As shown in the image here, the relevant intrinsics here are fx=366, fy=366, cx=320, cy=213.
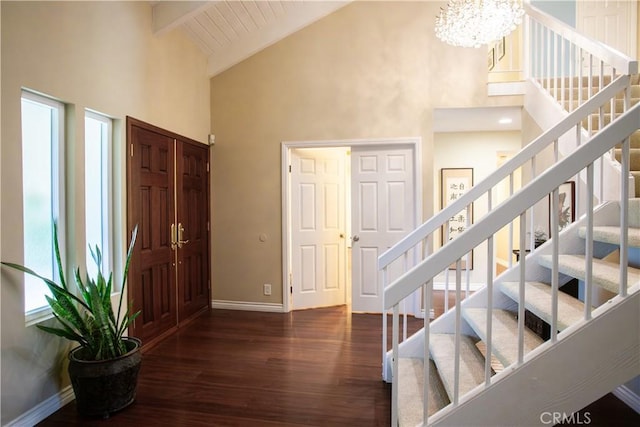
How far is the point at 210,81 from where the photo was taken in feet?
14.8

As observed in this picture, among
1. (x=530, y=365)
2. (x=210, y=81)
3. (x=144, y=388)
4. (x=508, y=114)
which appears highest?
(x=210, y=81)

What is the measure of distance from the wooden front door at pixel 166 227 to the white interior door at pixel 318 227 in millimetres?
1112

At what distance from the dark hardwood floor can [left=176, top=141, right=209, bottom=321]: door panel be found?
34cm

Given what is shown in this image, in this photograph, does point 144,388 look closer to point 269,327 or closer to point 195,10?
point 269,327

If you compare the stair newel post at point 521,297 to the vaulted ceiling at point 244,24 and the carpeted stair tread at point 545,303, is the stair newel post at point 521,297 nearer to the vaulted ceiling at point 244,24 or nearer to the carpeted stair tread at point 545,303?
the carpeted stair tread at point 545,303

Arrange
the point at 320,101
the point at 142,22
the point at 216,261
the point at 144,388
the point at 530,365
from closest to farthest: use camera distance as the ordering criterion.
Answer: the point at 530,365 < the point at 144,388 < the point at 142,22 < the point at 320,101 < the point at 216,261

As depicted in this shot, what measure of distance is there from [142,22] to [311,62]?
1.82 m

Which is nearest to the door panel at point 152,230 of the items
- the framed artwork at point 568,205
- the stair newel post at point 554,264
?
the stair newel post at point 554,264

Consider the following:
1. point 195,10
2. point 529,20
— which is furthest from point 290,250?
point 529,20

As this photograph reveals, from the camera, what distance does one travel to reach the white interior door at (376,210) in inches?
166

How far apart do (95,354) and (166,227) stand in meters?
1.52

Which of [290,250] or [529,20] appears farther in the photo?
[290,250]

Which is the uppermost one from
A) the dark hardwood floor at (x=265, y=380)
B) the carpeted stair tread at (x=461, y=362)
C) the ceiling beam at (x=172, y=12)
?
the ceiling beam at (x=172, y=12)

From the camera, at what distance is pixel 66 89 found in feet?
8.13
